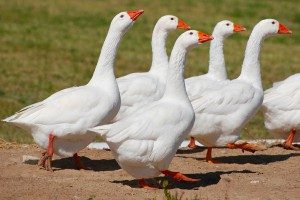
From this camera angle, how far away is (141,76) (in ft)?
43.3

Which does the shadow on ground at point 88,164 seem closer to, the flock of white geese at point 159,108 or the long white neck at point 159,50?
the flock of white geese at point 159,108


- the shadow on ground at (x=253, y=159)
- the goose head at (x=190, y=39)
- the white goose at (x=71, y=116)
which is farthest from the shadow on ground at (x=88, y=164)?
the goose head at (x=190, y=39)

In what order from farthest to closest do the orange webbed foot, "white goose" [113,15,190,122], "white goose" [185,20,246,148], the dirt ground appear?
"white goose" [185,20,246,148], "white goose" [113,15,190,122], the orange webbed foot, the dirt ground

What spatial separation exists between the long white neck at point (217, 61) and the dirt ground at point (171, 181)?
1012 millimetres

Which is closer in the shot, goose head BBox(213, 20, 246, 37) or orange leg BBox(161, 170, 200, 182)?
orange leg BBox(161, 170, 200, 182)

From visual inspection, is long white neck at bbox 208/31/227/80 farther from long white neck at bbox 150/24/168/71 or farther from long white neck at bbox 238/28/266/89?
long white neck at bbox 150/24/168/71

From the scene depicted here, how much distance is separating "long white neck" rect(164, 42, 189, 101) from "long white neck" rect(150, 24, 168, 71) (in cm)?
296

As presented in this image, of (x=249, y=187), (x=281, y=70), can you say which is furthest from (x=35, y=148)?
(x=281, y=70)

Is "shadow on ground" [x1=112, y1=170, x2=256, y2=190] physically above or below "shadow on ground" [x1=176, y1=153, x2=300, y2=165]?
above

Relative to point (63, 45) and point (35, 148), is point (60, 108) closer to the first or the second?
point (35, 148)

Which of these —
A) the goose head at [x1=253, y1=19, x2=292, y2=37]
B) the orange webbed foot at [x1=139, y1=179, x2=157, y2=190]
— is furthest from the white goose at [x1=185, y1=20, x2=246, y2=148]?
the orange webbed foot at [x1=139, y1=179, x2=157, y2=190]

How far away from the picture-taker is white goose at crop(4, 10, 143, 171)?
436 inches

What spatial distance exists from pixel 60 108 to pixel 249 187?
7.62 ft

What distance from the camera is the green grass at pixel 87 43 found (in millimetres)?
19250
